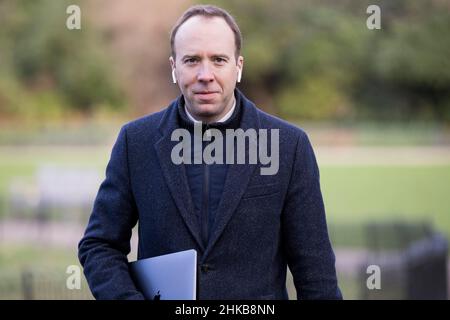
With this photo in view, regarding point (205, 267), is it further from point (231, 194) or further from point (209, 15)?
point (209, 15)

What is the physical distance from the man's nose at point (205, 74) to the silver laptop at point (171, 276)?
1.72 ft

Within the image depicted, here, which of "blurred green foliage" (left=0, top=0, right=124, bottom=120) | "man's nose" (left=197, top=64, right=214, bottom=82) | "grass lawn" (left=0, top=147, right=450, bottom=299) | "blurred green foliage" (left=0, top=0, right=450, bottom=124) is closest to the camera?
"man's nose" (left=197, top=64, right=214, bottom=82)

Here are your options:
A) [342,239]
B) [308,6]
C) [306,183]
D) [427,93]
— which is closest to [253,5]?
[308,6]

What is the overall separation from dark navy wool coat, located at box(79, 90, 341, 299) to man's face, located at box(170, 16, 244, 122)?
0.17 m

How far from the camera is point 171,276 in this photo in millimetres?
2393

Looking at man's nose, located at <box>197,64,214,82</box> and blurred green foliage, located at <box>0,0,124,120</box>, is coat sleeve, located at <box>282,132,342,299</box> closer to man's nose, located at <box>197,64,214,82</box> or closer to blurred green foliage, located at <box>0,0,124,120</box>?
man's nose, located at <box>197,64,214,82</box>

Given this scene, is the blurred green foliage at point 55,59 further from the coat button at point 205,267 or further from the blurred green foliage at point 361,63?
the coat button at point 205,267

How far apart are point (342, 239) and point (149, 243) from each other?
438 inches

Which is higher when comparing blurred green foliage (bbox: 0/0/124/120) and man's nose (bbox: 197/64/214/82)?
blurred green foliage (bbox: 0/0/124/120)

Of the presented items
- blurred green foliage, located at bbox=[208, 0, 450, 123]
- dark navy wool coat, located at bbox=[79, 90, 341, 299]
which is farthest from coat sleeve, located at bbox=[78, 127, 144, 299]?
blurred green foliage, located at bbox=[208, 0, 450, 123]

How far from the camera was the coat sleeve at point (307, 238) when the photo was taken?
2.52 meters

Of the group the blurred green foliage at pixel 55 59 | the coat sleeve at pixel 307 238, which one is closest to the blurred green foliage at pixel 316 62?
the blurred green foliage at pixel 55 59

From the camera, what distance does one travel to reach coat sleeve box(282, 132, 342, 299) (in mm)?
2518
